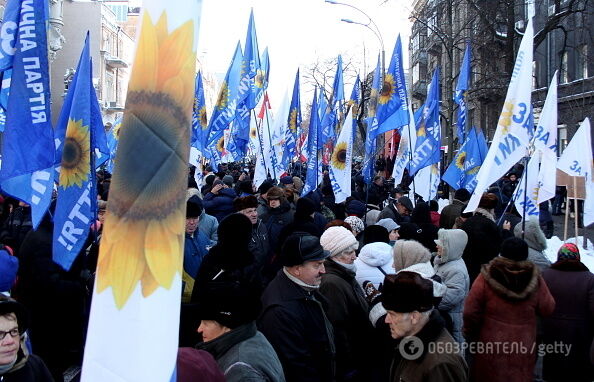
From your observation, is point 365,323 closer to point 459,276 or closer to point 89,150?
point 459,276

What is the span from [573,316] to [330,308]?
83.9 inches

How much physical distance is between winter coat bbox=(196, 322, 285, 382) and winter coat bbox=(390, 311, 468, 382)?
680mm

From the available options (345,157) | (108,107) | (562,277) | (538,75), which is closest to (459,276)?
(562,277)

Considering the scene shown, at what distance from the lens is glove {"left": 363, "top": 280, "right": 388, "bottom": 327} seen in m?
4.32

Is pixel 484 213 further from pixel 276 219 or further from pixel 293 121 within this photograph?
pixel 293 121

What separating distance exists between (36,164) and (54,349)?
1.43m

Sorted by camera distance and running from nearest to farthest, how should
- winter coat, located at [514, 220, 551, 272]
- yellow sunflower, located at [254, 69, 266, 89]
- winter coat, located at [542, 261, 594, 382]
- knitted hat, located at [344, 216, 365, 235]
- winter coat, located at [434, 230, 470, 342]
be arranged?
winter coat, located at [542, 261, 594, 382]
winter coat, located at [434, 230, 470, 342]
winter coat, located at [514, 220, 551, 272]
knitted hat, located at [344, 216, 365, 235]
yellow sunflower, located at [254, 69, 266, 89]

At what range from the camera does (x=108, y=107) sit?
5409 cm

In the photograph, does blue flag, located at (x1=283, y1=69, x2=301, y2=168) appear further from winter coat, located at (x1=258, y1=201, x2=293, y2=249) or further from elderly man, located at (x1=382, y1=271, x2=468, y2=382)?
Answer: elderly man, located at (x1=382, y1=271, x2=468, y2=382)

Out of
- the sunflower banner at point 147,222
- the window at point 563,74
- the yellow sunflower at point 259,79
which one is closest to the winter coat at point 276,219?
the sunflower banner at point 147,222

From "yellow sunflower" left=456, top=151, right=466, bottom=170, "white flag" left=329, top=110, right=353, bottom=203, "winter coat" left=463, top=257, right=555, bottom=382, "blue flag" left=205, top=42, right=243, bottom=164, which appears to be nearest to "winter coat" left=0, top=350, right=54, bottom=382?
"winter coat" left=463, top=257, right=555, bottom=382

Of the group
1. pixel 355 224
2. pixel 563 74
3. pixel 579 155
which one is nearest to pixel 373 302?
pixel 355 224

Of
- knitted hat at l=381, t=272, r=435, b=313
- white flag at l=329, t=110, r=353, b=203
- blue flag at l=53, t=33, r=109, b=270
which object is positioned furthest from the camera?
white flag at l=329, t=110, r=353, b=203

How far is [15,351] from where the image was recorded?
2701 mm
